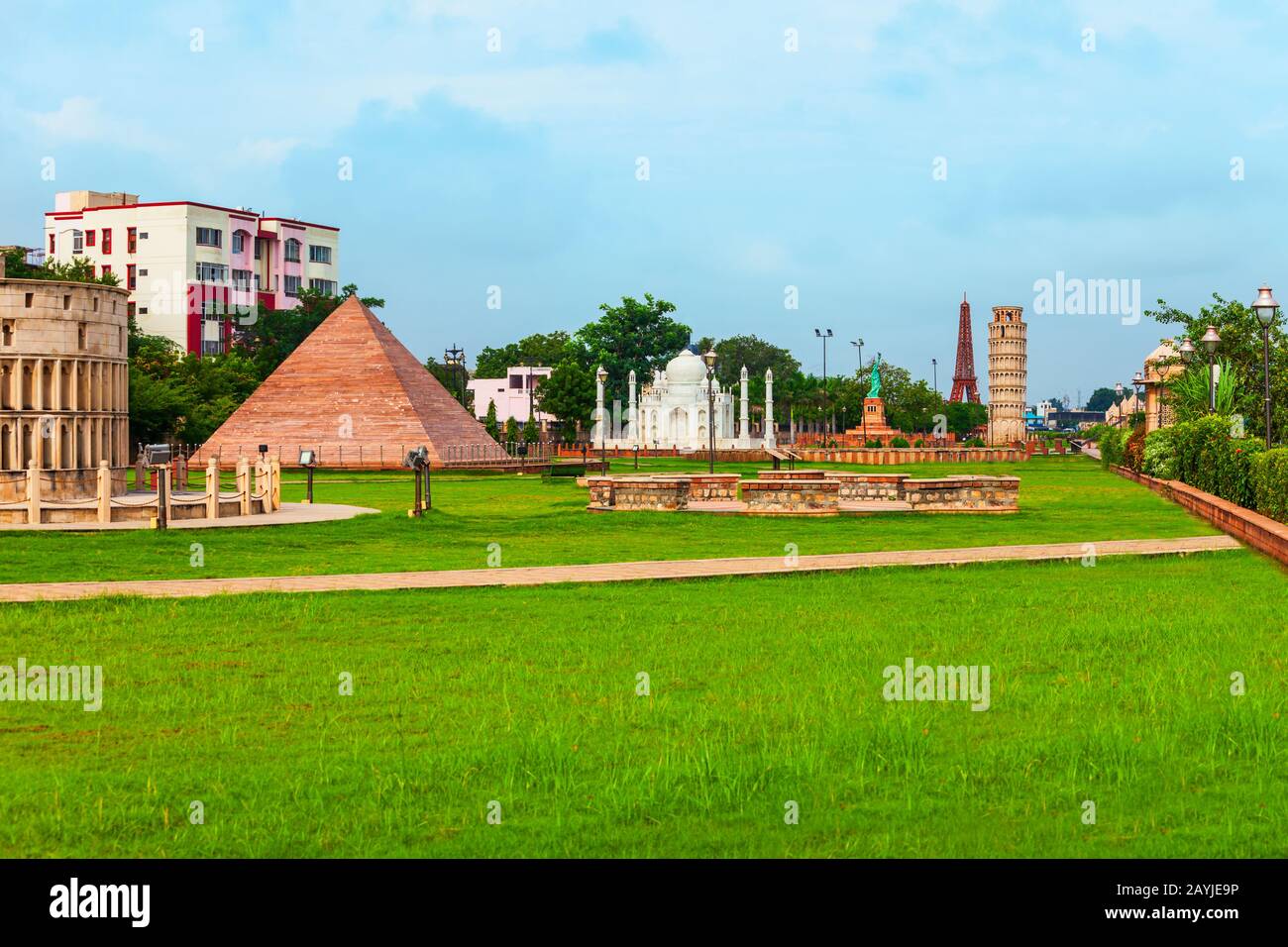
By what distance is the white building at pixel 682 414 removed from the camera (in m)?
94.4

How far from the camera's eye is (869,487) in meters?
28.0

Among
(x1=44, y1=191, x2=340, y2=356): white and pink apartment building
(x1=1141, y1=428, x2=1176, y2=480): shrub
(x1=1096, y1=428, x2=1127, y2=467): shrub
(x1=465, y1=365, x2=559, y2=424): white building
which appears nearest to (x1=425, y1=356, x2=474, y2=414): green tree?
(x1=465, y1=365, x2=559, y2=424): white building

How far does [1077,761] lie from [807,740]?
131 centimetres

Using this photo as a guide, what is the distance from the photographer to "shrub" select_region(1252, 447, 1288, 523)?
18078 mm

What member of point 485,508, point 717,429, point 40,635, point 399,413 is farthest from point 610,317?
point 40,635

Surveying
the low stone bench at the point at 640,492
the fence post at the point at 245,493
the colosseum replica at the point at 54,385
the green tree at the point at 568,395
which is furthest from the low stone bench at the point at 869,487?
the green tree at the point at 568,395

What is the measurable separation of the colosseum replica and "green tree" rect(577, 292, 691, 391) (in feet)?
282

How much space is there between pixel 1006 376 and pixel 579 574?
11913 centimetres

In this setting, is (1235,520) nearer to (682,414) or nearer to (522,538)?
(522,538)

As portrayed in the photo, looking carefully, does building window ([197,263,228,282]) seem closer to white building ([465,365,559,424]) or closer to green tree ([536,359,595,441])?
green tree ([536,359,595,441])

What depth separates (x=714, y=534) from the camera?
21.0 metres

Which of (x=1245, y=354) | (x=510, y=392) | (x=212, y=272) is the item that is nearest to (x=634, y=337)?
(x=510, y=392)

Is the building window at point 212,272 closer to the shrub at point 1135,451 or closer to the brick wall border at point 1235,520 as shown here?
the shrub at point 1135,451
